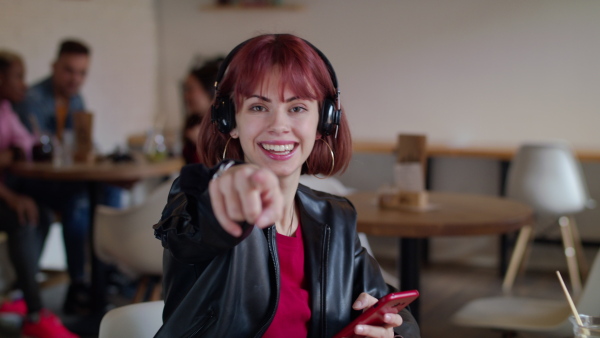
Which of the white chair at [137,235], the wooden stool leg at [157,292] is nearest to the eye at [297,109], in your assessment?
the white chair at [137,235]

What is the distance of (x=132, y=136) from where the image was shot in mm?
6258

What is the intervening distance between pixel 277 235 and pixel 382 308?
292 millimetres

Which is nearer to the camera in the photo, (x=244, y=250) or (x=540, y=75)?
(x=244, y=250)

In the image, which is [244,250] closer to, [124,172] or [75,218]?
[124,172]

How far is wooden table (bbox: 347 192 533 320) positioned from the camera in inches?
91.4

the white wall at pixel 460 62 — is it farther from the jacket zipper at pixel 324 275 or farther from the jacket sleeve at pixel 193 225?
the jacket sleeve at pixel 193 225

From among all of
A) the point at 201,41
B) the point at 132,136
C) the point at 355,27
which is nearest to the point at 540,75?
the point at 355,27

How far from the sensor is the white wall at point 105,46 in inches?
191

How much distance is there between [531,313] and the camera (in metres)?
2.24

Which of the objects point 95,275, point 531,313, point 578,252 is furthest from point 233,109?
point 578,252

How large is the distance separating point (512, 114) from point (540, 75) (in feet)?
1.19

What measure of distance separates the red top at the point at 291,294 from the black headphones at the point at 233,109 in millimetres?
223

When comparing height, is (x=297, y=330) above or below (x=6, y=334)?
above

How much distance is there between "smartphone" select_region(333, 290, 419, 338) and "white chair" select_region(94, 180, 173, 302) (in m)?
1.90
